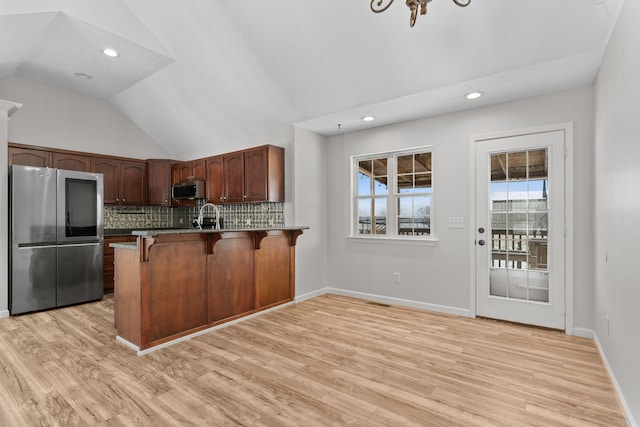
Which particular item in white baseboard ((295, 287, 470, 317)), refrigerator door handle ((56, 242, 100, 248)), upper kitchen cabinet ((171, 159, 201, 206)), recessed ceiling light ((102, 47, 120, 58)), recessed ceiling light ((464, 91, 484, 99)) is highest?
recessed ceiling light ((102, 47, 120, 58))

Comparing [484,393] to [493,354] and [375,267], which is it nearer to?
[493,354]

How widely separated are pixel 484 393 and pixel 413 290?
2.10 m

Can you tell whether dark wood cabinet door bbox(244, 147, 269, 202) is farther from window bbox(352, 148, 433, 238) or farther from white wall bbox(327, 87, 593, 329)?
window bbox(352, 148, 433, 238)

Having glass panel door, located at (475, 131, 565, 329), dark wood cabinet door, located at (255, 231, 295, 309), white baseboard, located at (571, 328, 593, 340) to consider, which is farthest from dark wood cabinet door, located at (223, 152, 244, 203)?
white baseboard, located at (571, 328, 593, 340)

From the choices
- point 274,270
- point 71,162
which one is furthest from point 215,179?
point 71,162

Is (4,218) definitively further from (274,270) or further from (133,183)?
(274,270)

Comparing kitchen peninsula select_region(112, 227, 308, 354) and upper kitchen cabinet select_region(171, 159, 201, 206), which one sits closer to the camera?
kitchen peninsula select_region(112, 227, 308, 354)

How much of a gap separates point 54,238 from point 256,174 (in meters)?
2.73

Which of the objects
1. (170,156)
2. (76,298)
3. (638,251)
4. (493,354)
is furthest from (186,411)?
(170,156)

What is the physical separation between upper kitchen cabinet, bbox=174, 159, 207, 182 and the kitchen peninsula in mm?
2171

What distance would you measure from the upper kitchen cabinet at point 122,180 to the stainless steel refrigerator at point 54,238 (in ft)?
3.11

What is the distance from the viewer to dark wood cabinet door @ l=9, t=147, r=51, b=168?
4.63 m

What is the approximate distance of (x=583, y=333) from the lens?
10.5 feet

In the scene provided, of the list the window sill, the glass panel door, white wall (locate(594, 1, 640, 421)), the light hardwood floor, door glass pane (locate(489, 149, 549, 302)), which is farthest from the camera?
the window sill
